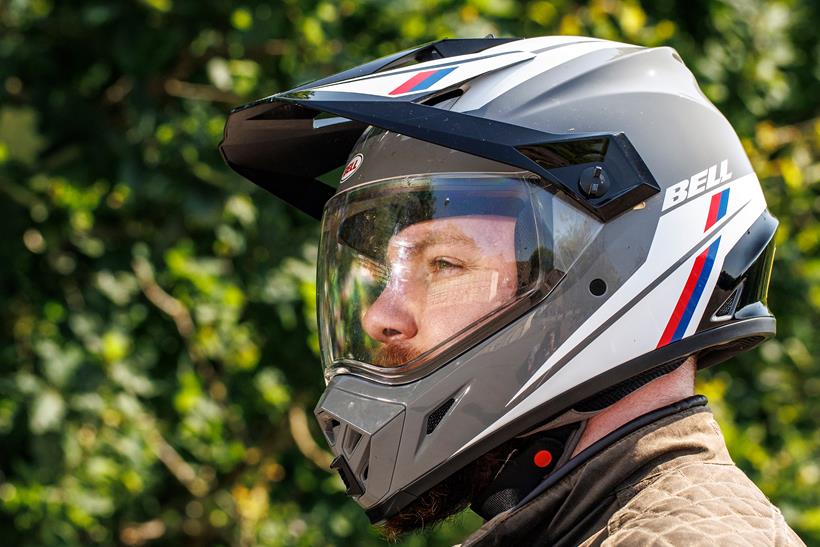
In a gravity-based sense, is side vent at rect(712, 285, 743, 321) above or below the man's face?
above

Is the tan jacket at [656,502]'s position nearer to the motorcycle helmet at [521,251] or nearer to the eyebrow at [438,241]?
the motorcycle helmet at [521,251]

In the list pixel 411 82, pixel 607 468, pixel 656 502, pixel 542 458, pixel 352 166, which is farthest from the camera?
pixel 352 166

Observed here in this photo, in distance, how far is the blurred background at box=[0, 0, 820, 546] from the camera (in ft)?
10.8

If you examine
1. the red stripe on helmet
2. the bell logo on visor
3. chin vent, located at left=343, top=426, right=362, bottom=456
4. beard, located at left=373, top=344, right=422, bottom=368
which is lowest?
chin vent, located at left=343, top=426, right=362, bottom=456

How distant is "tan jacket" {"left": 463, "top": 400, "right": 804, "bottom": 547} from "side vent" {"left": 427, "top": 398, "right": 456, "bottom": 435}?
177 mm

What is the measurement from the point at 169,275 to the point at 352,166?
5.72 feet

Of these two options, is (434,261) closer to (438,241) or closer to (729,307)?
(438,241)

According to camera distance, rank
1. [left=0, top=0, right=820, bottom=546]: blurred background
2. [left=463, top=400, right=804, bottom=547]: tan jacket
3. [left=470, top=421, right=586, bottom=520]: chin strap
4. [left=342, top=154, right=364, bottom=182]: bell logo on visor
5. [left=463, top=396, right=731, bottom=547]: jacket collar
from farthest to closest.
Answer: [left=0, top=0, right=820, bottom=546]: blurred background, [left=342, top=154, right=364, bottom=182]: bell logo on visor, [left=470, top=421, right=586, bottom=520]: chin strap, [left=463, top=396, right=731, bottom=547]: jacket collar, [left=463, top=400, right=804, bottom=547]: tan jacket

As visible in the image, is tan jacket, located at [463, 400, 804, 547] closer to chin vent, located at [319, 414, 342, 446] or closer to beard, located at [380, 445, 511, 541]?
beard, located at [380, 445, 511, 541]

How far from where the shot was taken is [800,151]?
4586 millimetres

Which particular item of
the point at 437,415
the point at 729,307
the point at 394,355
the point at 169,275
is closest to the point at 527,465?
the point at 437,415

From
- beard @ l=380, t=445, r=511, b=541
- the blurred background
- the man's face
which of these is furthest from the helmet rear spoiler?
the blurred background

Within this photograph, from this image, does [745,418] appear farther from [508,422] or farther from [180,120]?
[508,422]

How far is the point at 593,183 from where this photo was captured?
165cm
